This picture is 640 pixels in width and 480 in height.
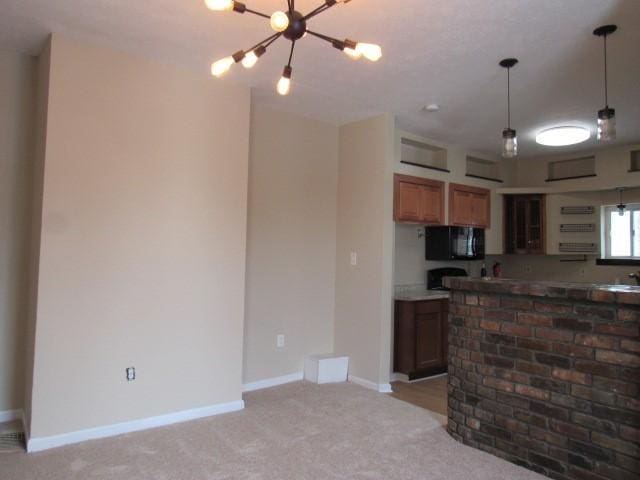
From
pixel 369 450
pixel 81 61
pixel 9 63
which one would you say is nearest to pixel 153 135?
pixel 81 61

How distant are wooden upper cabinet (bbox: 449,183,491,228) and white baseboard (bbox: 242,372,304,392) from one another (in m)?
2.49

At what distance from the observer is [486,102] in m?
3.85

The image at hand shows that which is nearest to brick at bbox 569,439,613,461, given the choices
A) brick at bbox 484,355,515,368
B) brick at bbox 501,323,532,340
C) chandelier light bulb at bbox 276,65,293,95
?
brick at bbox 484,355,515,368

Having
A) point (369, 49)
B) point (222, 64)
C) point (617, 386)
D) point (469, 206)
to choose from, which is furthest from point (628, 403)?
point (469, 206)

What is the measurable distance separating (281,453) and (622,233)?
198 inches

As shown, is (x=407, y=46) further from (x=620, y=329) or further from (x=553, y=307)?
(x=620, y=329)

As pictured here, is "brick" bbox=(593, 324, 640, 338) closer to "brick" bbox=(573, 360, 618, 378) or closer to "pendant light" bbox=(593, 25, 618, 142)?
"brick" bbox=(573, 360, 618, 378)

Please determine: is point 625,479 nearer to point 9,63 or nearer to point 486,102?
point 486,102

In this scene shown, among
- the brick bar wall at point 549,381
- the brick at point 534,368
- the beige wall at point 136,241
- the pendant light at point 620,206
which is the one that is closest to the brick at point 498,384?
the brick bar wall at point 549,381

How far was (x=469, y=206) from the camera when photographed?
5.27 m

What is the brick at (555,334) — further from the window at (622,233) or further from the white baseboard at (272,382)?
the window at (622,233)

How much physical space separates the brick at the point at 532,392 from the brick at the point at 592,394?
157 millimetres

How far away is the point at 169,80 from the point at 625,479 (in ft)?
12.4

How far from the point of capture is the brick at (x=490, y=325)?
2723 mm
